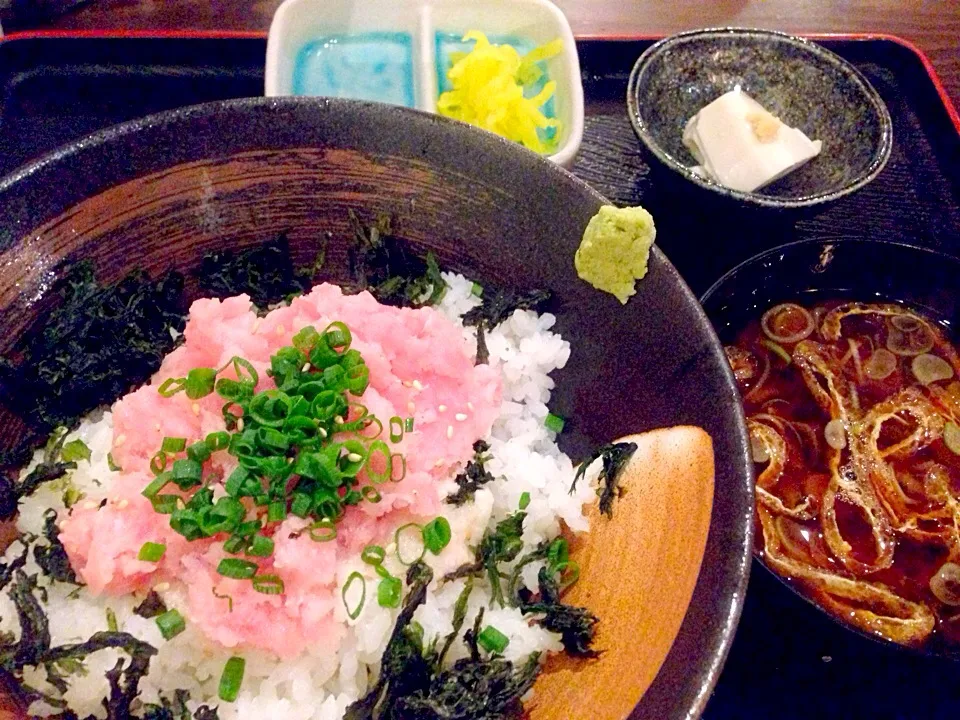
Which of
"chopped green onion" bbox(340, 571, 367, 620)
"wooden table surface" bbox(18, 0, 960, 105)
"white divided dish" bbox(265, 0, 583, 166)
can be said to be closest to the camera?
"chopped green onion" bbox(340, 571, 367, 620)

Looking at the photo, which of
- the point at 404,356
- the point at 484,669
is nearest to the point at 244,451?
the point at 404,356

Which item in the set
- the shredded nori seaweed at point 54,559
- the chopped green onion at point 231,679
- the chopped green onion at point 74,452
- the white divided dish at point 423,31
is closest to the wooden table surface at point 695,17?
the white divided dish at point 423,31

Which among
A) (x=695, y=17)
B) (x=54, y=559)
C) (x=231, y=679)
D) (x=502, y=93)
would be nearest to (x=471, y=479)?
(x=231, y=679)

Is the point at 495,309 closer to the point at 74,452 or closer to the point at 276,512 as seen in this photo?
the point at 276,512

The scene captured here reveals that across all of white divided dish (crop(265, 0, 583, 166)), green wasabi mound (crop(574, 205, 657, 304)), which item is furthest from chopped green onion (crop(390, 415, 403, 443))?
white divided dish (crop(265, 0, 583, 166))

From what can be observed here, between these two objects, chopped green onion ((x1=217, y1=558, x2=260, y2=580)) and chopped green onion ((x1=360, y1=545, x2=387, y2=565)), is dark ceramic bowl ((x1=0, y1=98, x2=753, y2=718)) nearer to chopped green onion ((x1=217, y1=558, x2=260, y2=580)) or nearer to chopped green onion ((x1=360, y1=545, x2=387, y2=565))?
chopped green onion ((x1=360, y1=545, x2=387, y2=565))

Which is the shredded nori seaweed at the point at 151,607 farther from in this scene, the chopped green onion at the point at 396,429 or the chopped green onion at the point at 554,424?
the chopped green onion at the point at 554,424
